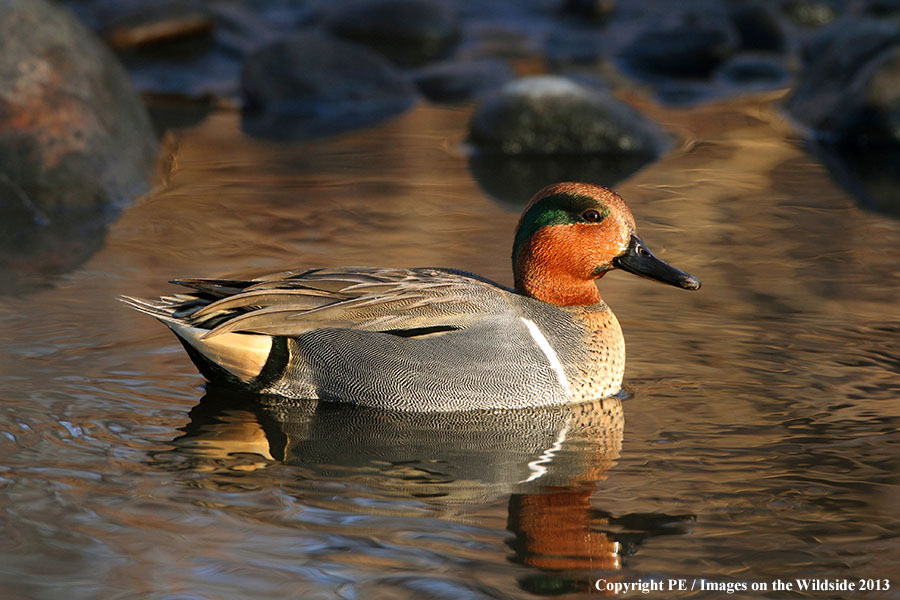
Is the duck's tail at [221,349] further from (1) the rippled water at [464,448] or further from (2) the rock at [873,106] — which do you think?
(2) the rock at [873,106]

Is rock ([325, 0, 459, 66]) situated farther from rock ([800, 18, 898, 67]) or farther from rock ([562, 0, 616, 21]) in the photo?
rock ([800, 18, 898, 67])

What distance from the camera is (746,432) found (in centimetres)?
543

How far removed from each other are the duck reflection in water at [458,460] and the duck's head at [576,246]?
1.79 feet

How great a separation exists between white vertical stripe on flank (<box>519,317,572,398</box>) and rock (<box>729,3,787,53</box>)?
1092 cm

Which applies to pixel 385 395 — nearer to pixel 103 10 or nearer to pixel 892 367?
pixel 892 367

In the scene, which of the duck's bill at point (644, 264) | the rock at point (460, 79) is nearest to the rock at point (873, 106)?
the rock at point (460, 79)

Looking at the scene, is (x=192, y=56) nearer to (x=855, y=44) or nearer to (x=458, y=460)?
(x=855, y=44)

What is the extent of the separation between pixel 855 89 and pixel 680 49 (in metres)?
3.55

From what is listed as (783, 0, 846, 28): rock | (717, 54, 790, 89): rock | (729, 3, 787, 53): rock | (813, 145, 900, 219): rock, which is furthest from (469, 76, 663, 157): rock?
(783, 0, 846, 28): rock

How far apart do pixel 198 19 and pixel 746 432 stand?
10163mm

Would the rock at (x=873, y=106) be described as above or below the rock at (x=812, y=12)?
below

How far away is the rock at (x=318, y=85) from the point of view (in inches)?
492

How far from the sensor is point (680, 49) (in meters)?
14.7

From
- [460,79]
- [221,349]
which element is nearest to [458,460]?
[221,349]
